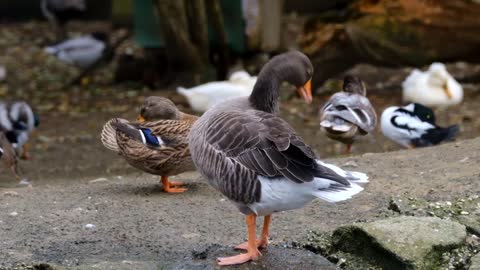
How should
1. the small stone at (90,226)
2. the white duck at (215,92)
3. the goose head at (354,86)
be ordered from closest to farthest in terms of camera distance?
the small stone at (90,226) → the goose head at (354,86) → the white duck at (215,92)

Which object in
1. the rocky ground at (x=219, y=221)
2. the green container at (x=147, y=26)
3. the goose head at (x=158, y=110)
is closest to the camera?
the rocky ground at (x=219, y=221)

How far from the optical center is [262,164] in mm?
3969

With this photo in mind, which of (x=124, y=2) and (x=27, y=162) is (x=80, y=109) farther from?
(x=124, y=2)

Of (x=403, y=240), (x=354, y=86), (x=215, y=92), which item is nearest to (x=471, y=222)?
(x=403, y=240)

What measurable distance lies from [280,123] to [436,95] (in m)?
5.91

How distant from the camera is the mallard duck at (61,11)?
13.6 m

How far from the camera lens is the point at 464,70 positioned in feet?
37.8

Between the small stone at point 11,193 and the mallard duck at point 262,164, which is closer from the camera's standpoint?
the mallard duck at point 262,164

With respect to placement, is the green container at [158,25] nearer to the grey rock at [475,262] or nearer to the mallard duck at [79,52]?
the mallard duck at [79,52]

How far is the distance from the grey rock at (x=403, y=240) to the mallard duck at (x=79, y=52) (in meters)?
8.21

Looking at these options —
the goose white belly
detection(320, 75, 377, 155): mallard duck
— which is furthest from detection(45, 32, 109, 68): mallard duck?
the goose white belly

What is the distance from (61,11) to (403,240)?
10.3 m

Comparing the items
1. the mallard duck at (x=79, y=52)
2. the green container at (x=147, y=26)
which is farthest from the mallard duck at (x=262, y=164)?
the mallard duck at (x=79, y=52)

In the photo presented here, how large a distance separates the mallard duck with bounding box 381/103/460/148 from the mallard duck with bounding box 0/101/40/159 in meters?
3.32
